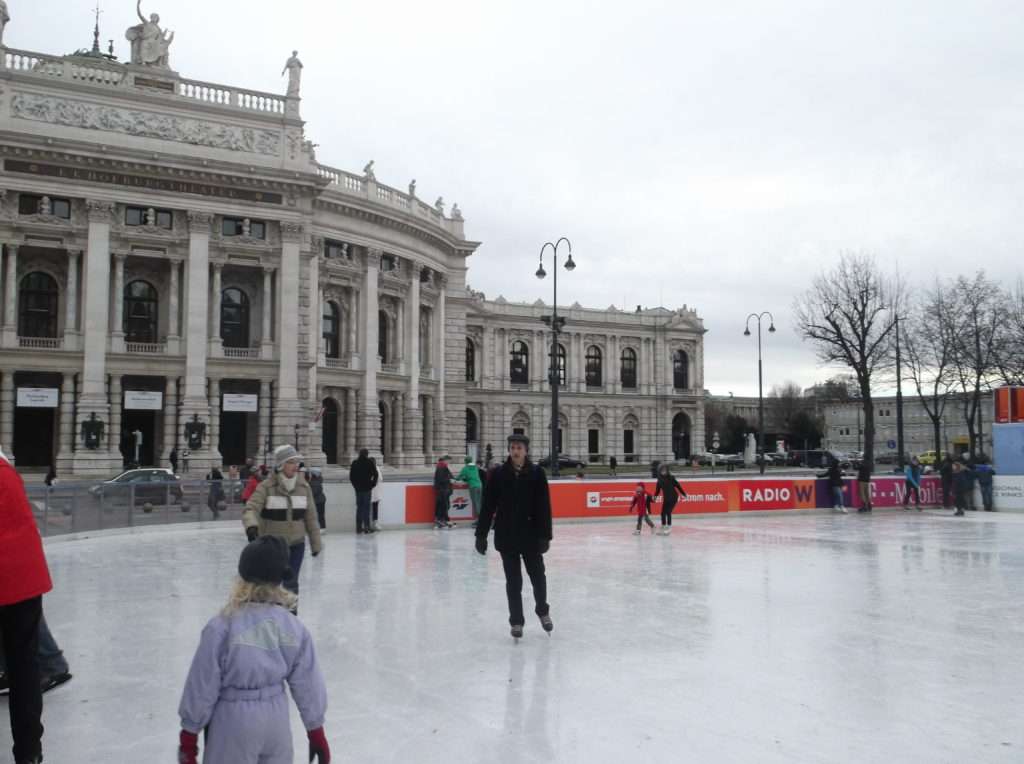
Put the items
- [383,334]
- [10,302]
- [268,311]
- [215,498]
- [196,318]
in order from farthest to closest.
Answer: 1. [383,334]
2. [268,311]
3. [196,318]
4. [10,302]
5. [215,498]

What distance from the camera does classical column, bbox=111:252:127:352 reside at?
40125 millimetres

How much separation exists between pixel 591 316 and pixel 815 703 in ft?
244

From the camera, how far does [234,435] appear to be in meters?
43.9

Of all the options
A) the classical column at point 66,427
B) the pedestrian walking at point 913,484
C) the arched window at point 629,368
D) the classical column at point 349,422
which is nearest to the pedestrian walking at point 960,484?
the pedestrian walking at point 913,484

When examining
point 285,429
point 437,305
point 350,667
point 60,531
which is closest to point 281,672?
point 350,667

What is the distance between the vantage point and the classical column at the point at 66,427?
38.0 metres

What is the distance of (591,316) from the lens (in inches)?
3164

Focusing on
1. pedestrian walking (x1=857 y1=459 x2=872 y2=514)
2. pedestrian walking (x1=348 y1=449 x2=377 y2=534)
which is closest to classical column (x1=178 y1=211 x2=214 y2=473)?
pedestrian walking (x1=348 y1=449 x2=377 y2=534)

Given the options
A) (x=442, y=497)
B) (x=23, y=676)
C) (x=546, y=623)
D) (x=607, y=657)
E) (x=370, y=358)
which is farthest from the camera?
(x=370, y=358)

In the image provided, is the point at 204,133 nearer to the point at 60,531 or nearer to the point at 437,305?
the point at 437,305

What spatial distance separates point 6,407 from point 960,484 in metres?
37.3

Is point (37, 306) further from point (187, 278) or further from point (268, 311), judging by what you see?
point (268, 311)

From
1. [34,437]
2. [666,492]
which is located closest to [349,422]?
[34,437]

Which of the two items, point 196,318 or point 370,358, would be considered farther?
point 370,358
